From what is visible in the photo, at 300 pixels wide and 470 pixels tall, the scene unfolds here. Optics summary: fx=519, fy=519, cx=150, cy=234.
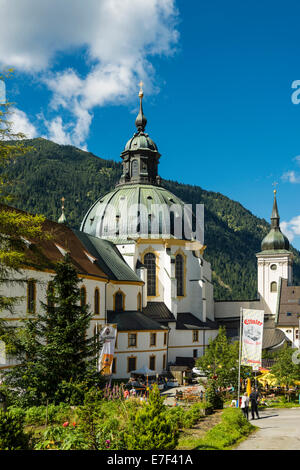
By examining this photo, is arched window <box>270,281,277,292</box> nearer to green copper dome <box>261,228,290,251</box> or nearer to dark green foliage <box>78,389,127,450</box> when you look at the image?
green copper dome <box>261,228,290,251</box>

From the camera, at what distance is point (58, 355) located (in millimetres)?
25234

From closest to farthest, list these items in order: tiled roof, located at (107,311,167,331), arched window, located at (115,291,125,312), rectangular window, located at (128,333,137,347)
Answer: rectangular window, located at (128,333,137,347) → tiled roof, located at (107,311,167,331) → arched window, located at (115,291,125,312)

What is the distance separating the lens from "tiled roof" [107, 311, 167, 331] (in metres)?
50.8

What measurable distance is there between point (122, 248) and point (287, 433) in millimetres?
44027

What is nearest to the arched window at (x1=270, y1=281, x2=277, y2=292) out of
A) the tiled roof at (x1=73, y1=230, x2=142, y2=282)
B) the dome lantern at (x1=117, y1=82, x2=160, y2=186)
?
the dome lantern at (x1=117, y1=82, x2=160, y2=186)

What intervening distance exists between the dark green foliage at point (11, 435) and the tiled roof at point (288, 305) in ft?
203

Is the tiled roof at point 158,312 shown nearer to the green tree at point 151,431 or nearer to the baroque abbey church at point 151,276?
the baroque abbey church at point 151,276

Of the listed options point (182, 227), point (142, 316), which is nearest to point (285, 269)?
point (182, 227)

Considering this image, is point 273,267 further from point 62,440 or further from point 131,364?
point 62,440

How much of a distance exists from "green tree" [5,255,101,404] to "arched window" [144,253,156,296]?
1471 inches

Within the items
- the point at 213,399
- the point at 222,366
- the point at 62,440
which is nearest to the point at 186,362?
the point at 222,366

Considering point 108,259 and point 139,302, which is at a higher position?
point 108,259

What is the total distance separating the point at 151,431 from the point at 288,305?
65115mm

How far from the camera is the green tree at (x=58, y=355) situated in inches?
954
